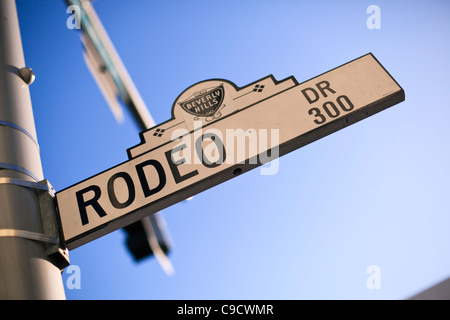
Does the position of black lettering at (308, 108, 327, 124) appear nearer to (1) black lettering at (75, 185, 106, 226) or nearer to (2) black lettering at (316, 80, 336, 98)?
(2) black lettering at (316, 80, 336, 98)

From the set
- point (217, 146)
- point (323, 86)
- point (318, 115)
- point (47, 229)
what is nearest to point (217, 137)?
point (217, 146)

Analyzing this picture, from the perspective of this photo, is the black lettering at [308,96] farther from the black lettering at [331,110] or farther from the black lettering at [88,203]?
the black lettering at [88,203]

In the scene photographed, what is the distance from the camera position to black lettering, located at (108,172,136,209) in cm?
231

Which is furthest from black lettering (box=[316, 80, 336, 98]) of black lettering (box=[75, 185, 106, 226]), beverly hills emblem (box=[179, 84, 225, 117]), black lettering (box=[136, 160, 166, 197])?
black lettering (box=[75, 185, 106, 226])

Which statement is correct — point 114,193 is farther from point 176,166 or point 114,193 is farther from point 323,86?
point 323,86

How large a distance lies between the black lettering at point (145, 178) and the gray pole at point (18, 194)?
1.52 ft

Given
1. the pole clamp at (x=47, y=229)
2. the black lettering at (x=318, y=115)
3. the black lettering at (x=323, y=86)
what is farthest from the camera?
the black lettering at (x=323, y=86)

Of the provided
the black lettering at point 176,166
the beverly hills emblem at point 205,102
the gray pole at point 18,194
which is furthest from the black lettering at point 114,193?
the beverly hills emblem at point 205,102

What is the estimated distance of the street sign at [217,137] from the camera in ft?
7.52

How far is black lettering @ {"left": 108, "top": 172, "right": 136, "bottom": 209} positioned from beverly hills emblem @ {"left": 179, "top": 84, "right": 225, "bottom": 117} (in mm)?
472

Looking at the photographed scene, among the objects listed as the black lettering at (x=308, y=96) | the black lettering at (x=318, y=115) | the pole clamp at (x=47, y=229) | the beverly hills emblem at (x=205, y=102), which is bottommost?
the pole clamp at (x=47, y=229)
